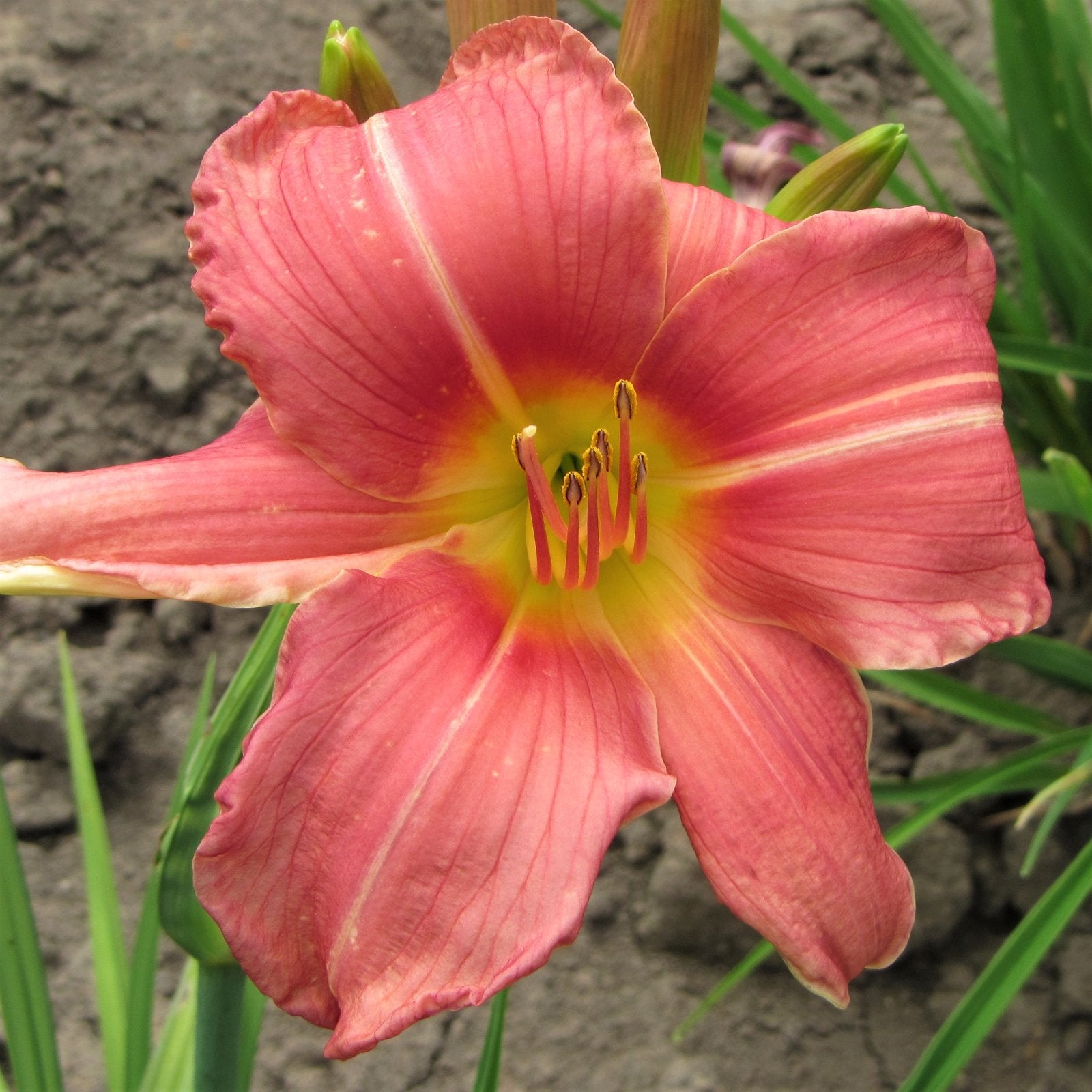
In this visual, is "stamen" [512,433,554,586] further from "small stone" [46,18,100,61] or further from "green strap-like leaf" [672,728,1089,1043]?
"small stone" [46,18,100,61]

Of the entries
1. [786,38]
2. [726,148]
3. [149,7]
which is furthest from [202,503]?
[786,38]

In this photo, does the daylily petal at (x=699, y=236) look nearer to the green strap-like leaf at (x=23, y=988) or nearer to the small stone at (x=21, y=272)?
the green strap-like leaf at (x=23, y=988)

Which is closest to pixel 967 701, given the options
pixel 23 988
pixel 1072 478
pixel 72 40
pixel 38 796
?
pixel 1072 478

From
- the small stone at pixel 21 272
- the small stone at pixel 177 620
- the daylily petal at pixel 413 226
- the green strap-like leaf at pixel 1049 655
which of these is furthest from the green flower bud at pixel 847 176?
the small stone at pixel 21 272

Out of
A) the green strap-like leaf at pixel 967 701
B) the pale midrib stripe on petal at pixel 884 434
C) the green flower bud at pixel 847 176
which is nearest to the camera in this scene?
the pale midrib stripe on petal at pixel 884 434

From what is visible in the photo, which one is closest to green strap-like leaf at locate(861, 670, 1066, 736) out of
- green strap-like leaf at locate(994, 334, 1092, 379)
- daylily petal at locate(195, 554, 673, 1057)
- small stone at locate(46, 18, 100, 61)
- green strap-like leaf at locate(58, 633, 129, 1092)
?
green strap-like leaf at locate(994, 334, 1092, 379)
